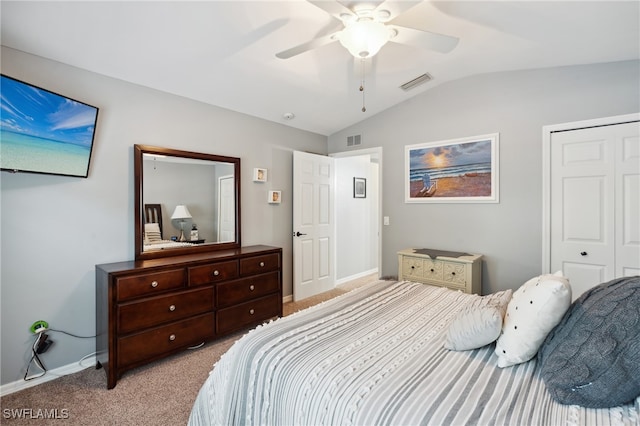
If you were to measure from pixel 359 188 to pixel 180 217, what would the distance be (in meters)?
3.39

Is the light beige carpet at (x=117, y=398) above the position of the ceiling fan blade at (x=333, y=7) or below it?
below

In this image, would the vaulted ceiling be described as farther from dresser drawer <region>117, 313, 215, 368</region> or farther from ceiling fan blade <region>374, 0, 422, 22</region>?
dresser drawer <region>117, 313, 215, 368</region>

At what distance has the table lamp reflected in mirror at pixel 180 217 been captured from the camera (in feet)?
9.80

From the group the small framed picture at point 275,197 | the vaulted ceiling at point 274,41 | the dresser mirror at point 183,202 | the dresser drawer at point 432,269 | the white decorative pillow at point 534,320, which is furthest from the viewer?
the small framed picture at point 275,197

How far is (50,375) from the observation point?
2.29 metres

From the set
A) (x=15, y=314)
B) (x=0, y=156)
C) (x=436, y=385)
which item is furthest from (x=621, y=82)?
(x=15, y=314)

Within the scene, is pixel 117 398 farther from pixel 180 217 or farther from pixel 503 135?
pixel 503 135

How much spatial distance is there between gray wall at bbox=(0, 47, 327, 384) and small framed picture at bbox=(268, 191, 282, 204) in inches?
39.8

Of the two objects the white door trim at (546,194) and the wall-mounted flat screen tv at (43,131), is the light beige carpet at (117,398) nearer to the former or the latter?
the wall-mounted flat screen tv at (43,131)

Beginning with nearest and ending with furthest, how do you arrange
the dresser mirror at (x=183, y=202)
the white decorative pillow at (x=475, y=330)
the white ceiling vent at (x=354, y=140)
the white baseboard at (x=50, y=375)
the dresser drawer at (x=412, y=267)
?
the white decorative pillow at (x=475, y=330) < the white baseboard at (x=50, y=375) < the dresser mirror at (x=183, y=202) < the dresser drawer at (x=412, y=267) < the white ceiling vent at (x=354, y=140)

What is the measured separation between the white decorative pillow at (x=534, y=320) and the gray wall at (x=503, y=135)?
86.3 inches

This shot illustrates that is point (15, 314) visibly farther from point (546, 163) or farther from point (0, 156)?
point (546, 163)

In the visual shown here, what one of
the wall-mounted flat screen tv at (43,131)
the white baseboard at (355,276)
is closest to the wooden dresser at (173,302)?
the wall-mounted flat screen tv at (43,131)

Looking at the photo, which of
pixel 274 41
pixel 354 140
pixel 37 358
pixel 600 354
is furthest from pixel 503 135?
pixel 37 358
